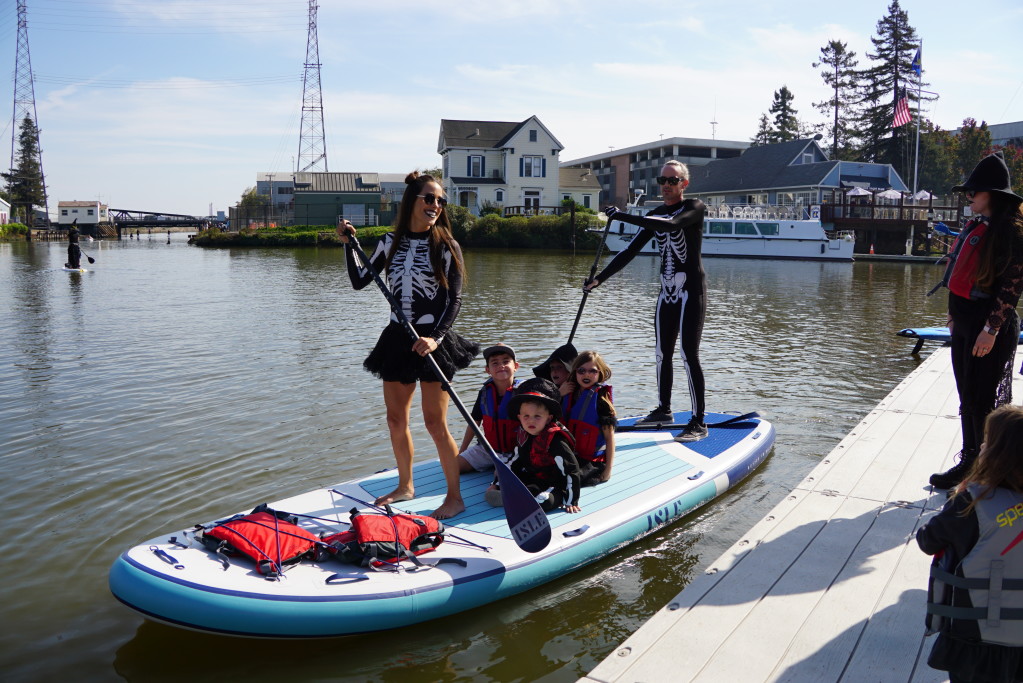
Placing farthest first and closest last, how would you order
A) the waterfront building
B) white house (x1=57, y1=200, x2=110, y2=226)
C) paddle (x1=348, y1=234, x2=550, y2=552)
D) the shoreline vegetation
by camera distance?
white house (x1=57, y1=200, x2=110, y2=226), the waterfront building, the shoreline vegetation, paddle (x1=348, y1=234, x2=550, y2=552)

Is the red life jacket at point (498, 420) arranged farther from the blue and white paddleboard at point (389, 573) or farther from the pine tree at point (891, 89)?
the pine tree at point (891, 89)

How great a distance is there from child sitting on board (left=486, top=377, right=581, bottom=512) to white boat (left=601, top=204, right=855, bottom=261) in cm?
3761

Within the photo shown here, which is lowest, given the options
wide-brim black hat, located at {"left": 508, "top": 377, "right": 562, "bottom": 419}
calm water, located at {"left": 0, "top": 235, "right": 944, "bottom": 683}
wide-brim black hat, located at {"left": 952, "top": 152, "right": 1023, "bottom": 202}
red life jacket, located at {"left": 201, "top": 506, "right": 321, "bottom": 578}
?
calm water, located at {"left": 0, "top": 235, "right": 944, "bottom": 683}

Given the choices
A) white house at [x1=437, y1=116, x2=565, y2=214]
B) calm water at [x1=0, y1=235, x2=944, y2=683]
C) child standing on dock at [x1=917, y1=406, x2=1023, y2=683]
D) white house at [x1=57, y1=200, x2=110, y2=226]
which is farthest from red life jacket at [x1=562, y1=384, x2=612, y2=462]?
white house at [x1=57, y1=200, x2=110, y2=226]

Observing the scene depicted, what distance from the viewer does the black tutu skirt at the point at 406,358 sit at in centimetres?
478

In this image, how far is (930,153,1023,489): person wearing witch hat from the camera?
15.5 feet

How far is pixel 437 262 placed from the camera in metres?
4.87

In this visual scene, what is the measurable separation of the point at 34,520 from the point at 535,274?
25.8 m

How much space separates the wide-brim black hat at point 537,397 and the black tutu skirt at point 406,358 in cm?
47

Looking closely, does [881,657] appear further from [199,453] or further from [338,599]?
[199,453]

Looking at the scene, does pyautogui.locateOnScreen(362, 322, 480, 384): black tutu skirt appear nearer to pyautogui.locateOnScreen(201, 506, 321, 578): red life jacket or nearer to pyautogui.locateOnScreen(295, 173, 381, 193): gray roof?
pyautogui.locateOnScreen(201, 506, 321, 578): red life jacket

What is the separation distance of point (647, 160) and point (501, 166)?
66.1 feet

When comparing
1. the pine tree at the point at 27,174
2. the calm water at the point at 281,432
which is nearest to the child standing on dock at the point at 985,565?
the calm water at the point at 281,432

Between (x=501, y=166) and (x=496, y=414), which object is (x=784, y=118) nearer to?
(x=501, y=166)
